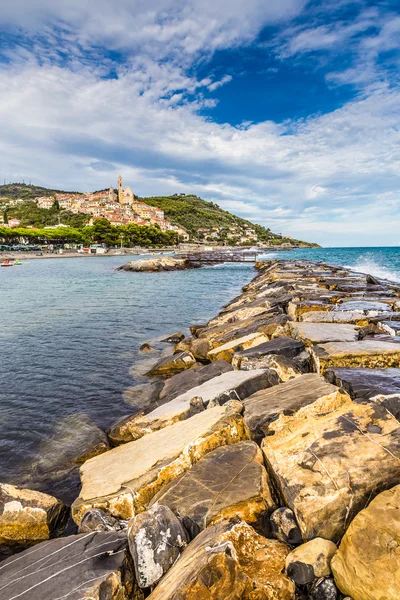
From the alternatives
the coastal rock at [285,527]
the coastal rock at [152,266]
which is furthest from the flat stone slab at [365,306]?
the coastal rock at [152,266]

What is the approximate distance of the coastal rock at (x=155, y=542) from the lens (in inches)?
107

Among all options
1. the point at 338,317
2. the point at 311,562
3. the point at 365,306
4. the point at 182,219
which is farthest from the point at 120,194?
the point at 311,562

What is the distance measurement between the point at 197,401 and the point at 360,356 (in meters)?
2.56

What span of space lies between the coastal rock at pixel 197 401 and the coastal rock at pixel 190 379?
2.00 feet

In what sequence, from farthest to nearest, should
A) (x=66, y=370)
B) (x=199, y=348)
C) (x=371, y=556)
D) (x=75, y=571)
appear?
(x=199, y=348)
(x=66, y=370)
(x=75, y=571)
(x=371, y=556)

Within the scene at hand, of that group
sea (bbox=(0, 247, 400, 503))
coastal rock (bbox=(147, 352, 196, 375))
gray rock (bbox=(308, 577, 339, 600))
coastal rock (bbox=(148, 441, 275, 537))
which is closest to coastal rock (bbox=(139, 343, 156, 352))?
sea (bbox=(0, 247, 400, 503))

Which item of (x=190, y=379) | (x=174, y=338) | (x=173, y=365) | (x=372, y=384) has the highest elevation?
(x=372, y=384)

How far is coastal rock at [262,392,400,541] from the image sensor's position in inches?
112

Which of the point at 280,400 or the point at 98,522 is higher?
the point at 280,400

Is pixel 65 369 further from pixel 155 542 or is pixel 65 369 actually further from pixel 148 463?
pixel 155 542

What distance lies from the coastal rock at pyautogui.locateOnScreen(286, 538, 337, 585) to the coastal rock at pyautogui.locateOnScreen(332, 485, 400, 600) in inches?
4.2

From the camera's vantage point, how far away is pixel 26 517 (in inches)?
158

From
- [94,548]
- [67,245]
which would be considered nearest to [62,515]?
[94,548]

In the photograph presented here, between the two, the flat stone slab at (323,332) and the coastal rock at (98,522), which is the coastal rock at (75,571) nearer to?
the coastal rock at (98,522)
